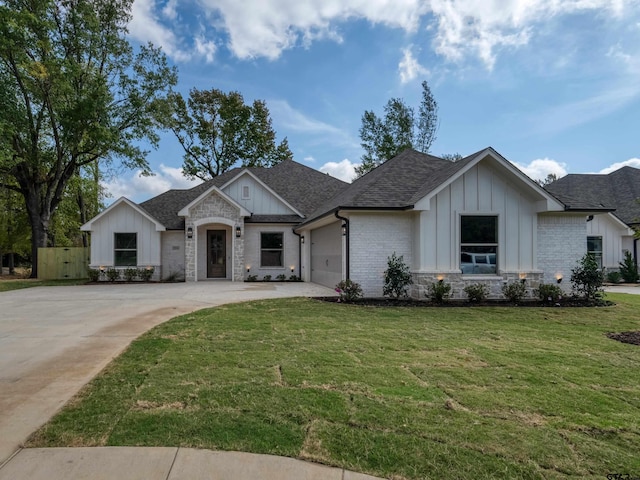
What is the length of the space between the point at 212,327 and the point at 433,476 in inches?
198

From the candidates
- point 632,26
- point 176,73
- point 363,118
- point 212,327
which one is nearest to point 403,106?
point 363,118

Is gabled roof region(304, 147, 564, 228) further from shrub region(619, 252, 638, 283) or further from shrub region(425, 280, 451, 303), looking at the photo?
shrub region(619, 252, 638, 283)

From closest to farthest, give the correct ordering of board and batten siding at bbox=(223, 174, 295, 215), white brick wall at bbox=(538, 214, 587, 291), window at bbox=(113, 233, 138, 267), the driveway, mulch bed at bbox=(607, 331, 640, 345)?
the driveway
mulch bed at bbox=(607, 331, 640, 345)
white brick wall at bbox=(538, 214, 587, 291)
window at bbox=(113, 233, 138, 267)
board and batten siding at bbox=(223, 174, 295, 215)

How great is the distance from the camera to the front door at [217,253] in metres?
17.9

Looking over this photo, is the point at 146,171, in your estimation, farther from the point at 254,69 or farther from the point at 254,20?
the point at 254,20

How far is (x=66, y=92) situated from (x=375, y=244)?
18477mm

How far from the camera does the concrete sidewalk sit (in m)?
2.31

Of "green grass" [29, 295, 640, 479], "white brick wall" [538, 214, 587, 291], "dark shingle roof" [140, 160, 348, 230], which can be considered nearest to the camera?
"green grass" [29, 295, 640, 479]

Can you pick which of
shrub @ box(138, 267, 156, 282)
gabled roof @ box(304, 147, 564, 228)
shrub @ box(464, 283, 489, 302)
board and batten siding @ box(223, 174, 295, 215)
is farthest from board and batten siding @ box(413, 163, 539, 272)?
shrub @ box(138, 267, 156, 282)

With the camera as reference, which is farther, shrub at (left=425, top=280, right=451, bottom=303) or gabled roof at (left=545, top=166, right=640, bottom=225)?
gabled roof at (left=545, top=166, right=640, bottom=225)

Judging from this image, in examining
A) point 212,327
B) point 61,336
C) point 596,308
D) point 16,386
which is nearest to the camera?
point 16,386

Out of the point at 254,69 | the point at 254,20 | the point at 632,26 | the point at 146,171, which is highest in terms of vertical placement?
the point at 254,69

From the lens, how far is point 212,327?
6602 millimetres

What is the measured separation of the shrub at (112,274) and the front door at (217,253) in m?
3.96
